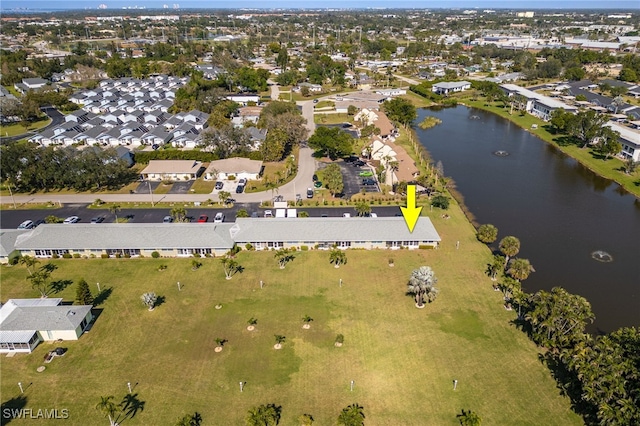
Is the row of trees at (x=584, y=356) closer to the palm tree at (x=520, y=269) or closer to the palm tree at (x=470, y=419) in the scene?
the palm tree at (x=520, y=269)

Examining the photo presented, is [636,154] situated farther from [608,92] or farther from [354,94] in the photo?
[354,94]

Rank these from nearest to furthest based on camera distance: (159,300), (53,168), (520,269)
Answer: 1. (159,300)
2. (520,269)
3. (53,168)

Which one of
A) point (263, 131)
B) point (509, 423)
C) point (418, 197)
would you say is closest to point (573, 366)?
point (509, 423)

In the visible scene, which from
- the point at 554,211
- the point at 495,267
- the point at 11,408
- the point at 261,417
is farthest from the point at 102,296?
the point at 554,211

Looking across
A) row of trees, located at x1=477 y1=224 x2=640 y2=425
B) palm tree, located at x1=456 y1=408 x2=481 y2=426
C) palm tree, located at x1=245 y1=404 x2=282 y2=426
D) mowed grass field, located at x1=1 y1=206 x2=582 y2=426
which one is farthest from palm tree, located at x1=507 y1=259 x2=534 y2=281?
palm tree, located at x1=245 y1=404 x2=282 y2=426

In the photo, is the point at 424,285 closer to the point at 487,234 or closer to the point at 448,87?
the point at 487,234

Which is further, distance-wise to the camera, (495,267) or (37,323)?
(495,267)

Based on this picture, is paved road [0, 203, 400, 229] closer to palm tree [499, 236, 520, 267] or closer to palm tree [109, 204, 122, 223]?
palm tree [109, 204, 122, 223]

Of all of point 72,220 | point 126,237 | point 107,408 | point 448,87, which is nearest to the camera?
point 107,408
